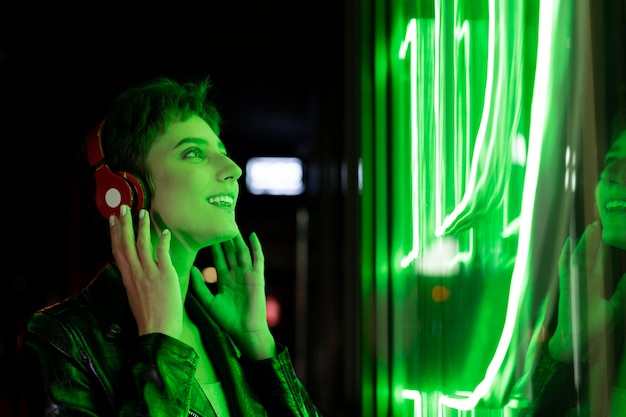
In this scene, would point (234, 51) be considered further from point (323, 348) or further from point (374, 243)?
point (374, 243)

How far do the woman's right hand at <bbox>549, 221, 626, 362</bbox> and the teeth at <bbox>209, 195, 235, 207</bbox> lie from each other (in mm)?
636

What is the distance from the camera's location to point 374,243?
7.49ft

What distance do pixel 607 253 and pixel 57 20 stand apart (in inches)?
161

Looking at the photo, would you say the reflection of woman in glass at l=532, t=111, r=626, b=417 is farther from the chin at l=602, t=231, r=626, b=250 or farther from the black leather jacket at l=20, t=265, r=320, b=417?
the black leather jacket at l=20, t=265, r=320, b=417

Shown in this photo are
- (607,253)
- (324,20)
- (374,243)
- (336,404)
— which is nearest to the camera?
(607,253)

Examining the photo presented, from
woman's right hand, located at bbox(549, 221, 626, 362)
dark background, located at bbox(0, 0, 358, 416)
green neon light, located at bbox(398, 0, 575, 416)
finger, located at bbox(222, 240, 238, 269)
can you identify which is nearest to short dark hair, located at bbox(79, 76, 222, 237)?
finger, located at bbox(222, 240, 238, 269)

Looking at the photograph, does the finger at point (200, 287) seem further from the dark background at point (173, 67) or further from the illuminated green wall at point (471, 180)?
the dark background at point (173, 67)

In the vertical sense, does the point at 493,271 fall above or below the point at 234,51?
below

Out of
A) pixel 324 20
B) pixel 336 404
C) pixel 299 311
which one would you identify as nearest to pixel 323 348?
pixel 336 404

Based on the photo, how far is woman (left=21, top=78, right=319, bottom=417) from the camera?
4.08 feet

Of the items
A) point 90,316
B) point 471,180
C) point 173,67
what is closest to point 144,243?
point 90,316

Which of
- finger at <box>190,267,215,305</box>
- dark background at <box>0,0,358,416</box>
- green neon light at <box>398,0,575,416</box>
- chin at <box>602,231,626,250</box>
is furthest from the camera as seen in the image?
dark background at <box>0,0,358,416</box>

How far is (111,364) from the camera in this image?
1282mm

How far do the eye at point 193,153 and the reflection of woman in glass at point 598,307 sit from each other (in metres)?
0.72
